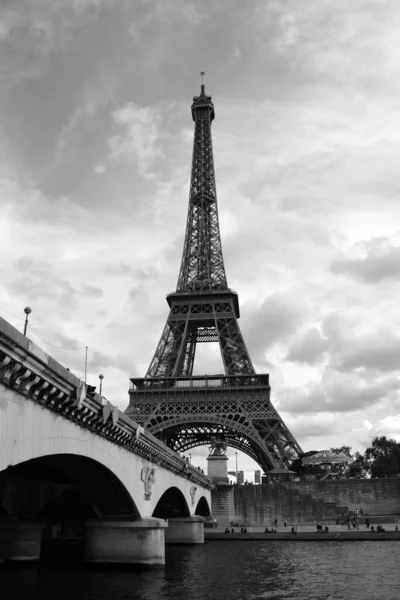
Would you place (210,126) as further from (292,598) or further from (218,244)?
(292,598)

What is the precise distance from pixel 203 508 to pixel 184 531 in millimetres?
19589

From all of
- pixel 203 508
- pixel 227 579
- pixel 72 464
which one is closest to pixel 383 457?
pixel 203 508

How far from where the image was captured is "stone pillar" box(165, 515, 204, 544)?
57.1 meters

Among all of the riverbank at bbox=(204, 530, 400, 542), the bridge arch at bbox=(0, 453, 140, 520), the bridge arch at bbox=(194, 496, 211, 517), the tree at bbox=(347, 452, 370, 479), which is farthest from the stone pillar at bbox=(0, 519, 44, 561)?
the tree at bbox=(347, 452, 370, 479)

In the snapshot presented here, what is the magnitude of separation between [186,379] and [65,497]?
169ft

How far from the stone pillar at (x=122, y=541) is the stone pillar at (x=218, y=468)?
163ft

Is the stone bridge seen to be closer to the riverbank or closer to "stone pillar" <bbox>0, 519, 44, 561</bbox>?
"stone pillar" <bbox>0, 519, 44, 561</bbox>

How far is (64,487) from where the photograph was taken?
37.0m

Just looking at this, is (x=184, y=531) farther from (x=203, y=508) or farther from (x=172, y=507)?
(x=203, y=508)

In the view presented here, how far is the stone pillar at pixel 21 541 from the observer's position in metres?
38.0

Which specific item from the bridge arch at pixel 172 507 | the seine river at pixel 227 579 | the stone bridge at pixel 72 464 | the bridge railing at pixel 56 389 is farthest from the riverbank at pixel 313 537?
the bridge railing at pixel 56 389

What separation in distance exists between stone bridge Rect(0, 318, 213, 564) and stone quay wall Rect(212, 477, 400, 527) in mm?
31200

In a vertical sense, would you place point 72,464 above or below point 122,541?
above

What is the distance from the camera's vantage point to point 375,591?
2738cm
